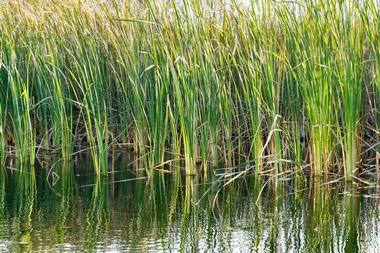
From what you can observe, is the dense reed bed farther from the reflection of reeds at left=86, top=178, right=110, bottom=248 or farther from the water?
the reflection of reeds at left=86, top=178, right=110, bottom=248

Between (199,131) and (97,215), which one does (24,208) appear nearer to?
(97,215)

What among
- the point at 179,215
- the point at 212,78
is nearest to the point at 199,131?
the point at 212,78

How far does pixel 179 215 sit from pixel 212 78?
1623 millimetres

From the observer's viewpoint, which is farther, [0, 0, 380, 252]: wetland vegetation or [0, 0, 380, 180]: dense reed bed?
[0, 0, 380, 180]: dense reed bed

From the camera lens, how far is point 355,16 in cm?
670

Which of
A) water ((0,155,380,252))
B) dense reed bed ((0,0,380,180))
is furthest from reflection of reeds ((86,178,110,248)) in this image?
dense reed bed ((0,0,380,180))

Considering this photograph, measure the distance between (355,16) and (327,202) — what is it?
161cm

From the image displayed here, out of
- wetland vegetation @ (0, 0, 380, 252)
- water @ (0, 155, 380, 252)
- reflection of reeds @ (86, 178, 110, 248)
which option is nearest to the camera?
water @ (0, 155, 380, 252)

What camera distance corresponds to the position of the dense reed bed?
6.40 metres

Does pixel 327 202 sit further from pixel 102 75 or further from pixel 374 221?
pixel 102 75

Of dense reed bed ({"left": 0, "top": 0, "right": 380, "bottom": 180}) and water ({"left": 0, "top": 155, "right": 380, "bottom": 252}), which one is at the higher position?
dense reed bed ({"left": 0, "top": 0, "right": 380, "bottom": 180})

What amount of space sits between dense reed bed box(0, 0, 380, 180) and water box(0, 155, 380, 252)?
296 mm

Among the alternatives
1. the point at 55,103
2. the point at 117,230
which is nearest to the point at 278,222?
the point at 117,230

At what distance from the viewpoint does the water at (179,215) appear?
187 inches
